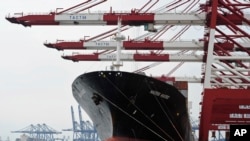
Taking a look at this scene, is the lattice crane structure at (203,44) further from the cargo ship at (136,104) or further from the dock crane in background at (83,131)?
the dock crane in background at (83,131)

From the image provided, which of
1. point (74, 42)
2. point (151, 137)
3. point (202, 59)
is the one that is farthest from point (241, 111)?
point (74, 42)

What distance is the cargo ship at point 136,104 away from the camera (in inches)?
696

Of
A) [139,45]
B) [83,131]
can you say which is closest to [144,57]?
[139,45]

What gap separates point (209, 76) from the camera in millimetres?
20266

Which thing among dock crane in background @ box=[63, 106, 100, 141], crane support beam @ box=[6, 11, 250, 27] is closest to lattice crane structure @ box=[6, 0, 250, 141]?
crane support beam @ box=[6, 11, 250, 27]

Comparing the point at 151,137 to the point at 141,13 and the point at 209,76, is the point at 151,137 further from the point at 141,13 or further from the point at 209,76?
the point at 141,13

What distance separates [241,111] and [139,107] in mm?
4924

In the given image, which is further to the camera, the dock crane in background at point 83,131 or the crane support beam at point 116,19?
the dock crane in background at point 83,131

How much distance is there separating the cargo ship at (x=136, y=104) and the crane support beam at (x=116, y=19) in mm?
5564

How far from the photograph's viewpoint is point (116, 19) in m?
23.5

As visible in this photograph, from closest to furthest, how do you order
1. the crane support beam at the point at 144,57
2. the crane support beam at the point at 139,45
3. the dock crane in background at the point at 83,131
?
the crane support beam at the point at 139,45 < the crane support beam at the point at 144,57 < the dock crane in background at the point at 83,131

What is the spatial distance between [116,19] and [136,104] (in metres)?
7.03

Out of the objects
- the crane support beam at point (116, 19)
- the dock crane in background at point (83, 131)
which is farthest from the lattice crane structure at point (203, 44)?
the dock crane in background at point (83, 131)

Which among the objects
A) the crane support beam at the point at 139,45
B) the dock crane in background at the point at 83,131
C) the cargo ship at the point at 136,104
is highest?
the crane support beam at the point at 139,45
